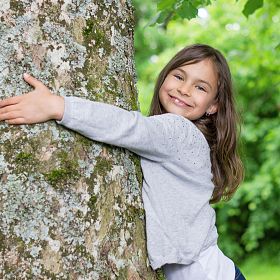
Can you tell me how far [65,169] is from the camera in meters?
1.69

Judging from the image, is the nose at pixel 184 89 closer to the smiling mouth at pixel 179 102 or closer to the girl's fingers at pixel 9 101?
the smiling mouth at pixel 179 102

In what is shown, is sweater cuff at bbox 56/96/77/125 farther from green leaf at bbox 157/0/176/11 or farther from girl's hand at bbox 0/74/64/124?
green leaf at bbox 157/0/176/11

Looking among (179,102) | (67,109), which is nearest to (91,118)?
(67,109)

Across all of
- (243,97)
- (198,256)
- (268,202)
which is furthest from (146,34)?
(198,256)

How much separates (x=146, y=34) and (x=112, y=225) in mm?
13243

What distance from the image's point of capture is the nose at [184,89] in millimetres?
2355

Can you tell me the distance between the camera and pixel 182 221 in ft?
6.56

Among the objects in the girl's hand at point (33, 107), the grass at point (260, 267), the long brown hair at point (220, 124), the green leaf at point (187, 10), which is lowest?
the grass at point (260, 267)

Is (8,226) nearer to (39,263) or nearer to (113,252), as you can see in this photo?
(39,263)

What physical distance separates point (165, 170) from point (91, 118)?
15.1 inches

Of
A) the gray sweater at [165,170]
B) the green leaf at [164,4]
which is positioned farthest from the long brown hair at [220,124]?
the green leaf at [164,4]

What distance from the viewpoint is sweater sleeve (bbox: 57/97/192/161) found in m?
1.70

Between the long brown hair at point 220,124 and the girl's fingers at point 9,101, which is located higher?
the girl's fingers at point 9,101

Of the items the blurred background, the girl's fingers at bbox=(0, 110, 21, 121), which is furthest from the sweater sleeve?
the blurred background
